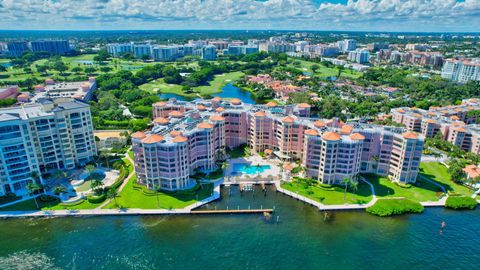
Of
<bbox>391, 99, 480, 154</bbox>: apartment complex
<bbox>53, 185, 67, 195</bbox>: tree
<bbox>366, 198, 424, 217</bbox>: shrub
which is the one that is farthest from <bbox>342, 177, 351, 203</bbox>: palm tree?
<bbox>53, 185, 67, 195</bbox>: tree

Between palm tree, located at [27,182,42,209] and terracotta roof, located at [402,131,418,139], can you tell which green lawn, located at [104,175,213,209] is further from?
terracotta roof, located at [402,131,418,139]

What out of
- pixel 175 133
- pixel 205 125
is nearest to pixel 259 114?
pixel 205 125

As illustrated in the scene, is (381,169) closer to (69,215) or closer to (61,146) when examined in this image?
(69,215)

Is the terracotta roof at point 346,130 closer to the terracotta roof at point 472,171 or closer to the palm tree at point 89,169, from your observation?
the terracotta roof at point 472,171

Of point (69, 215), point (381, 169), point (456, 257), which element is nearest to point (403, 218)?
point (456, 257)

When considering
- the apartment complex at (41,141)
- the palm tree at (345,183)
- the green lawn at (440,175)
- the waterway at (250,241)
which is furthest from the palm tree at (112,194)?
the green lawn at (440,175)

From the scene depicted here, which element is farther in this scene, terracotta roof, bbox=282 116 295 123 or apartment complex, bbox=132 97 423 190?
terracotta roof, bbox=282 116 295 123
